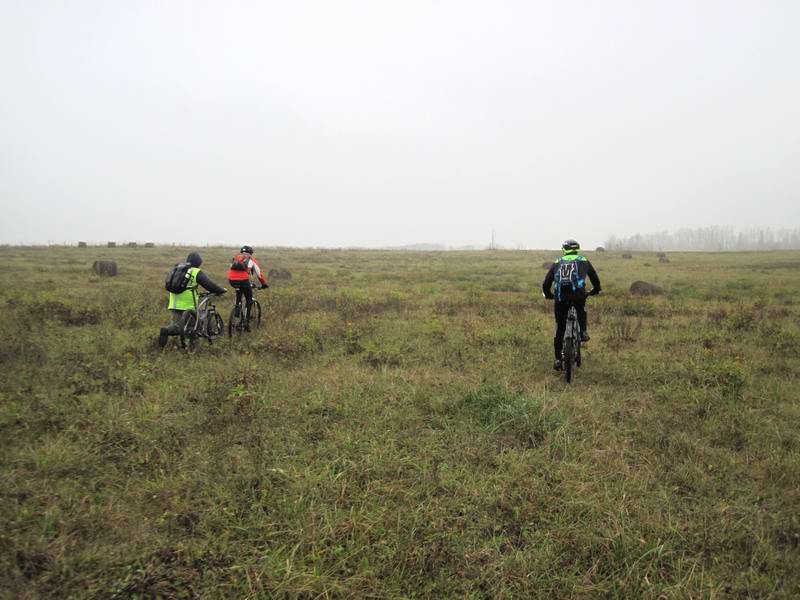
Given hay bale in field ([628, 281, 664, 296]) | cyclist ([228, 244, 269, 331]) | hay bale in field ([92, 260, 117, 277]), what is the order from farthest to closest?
hay bale in field ([92, 260, 117, 277]), hay bale in field ([628, 281, 664, 296]), cyclist ([228, 244, 269, 331])

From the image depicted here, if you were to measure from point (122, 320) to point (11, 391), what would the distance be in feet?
17.1

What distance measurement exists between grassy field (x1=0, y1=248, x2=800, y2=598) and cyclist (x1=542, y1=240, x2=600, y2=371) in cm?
96

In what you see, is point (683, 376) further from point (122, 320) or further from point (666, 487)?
point (122, 320)

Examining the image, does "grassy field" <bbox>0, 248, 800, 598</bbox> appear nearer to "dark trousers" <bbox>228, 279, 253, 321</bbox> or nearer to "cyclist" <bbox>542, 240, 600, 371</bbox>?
"cyclist" <bbox>542, 240, 600, 371</bbox>

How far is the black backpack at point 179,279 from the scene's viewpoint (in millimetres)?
8195

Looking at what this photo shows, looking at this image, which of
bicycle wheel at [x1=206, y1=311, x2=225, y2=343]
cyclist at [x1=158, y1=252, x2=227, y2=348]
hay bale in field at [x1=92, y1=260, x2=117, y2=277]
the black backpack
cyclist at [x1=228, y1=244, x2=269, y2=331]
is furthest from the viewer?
hay bale in field at [x1=92, y1=260, x2=117, y2=277]

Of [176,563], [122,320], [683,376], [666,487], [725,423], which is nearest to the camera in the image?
[176,563]

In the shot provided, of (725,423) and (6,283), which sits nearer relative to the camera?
(725,423)

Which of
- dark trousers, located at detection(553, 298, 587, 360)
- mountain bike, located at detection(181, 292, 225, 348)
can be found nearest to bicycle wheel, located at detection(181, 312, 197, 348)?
mountain bike, located at detection(181, 292, 225, 348)

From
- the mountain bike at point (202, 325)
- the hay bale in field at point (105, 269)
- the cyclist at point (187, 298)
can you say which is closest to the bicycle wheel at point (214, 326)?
the mountain bike at point (202, 325)

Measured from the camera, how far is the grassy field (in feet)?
10.4

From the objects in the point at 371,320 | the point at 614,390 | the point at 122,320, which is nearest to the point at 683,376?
the point at 614,390

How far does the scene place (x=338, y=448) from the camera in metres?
4.92

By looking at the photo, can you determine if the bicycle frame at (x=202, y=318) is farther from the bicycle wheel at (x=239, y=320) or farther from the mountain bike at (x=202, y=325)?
the bicycle wheel at (x=239, y=320)
